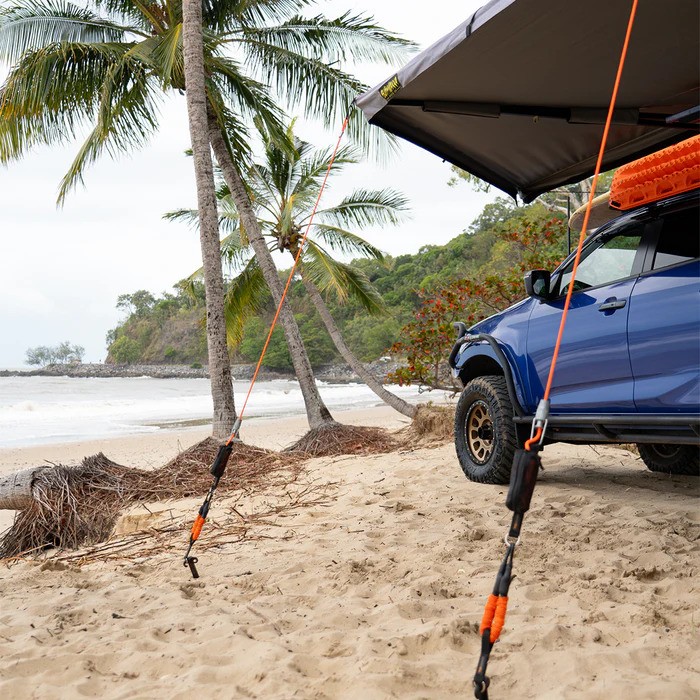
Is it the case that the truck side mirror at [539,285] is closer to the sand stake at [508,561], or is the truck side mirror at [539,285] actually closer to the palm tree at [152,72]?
the sand stake at [508,561]

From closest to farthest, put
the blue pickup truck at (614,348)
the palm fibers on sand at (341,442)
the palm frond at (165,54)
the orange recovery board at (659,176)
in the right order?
the blue pickup truck at (614,348), the orange recovery board at (659,176), the palm fibers on sand at (341,442), the palm frond at (165,54)

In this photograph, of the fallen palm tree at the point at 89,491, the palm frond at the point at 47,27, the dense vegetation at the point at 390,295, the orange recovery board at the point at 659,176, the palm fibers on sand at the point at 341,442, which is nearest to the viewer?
the orange recovery board at the point at 659,176

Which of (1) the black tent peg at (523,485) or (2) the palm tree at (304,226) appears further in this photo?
(2) the palm tree at (304,226)

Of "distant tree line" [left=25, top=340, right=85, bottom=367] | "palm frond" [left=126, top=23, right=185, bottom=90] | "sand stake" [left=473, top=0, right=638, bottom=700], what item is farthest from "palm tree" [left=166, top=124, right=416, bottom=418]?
"distant tree line" [left=25, top=340, right=85, bottom=367]

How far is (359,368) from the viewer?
46.3 ft

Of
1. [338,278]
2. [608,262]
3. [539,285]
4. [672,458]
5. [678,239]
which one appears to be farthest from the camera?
[338,278]

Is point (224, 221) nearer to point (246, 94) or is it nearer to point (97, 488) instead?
point (246, 94)

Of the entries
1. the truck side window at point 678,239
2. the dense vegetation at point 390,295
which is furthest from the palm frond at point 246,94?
the dense vegetation at point 390,295

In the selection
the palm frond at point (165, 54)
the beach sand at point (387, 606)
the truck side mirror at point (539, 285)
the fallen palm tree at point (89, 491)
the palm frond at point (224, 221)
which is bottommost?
the fallen palm tree at point (89, 491)

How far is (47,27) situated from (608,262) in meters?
10.9

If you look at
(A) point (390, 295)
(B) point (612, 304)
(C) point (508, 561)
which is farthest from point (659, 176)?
(A) point (390, 295)

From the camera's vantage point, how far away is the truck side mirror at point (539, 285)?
488 cm

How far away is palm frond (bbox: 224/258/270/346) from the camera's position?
14.7 m

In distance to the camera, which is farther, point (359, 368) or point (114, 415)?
point (114, 415)
